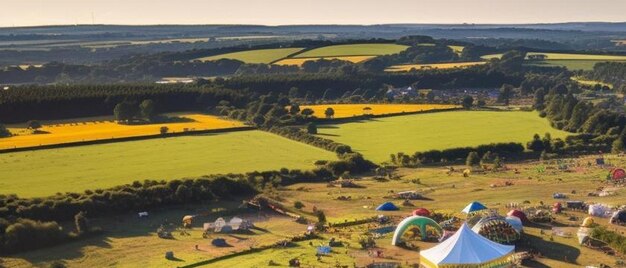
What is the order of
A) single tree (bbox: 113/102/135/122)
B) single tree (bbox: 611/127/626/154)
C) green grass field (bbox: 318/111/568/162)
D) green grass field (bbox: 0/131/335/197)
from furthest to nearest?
single tree (bbox: 113/102/135/122), green grass field (bbox: 318/111/568/162), single tree (bbox: 611/127/626/154), green grass field (bbox: 0/131/335/197)

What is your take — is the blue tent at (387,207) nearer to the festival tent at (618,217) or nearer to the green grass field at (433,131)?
the festival tent at (618,217)

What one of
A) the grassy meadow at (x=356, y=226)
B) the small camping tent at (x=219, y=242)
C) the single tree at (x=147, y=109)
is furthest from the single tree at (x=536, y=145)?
the single tree at (x=147, y=109)

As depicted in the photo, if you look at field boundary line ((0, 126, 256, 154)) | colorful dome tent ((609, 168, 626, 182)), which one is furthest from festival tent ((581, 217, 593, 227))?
field boundary line ((0, 126, 256, 154))

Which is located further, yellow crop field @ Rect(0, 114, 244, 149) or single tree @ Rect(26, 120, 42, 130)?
single tree @ Rect(26, 120, 42, 130)

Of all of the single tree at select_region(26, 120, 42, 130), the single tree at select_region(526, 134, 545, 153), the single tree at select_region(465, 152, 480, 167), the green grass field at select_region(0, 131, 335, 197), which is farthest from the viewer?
the single tree at select_region(26, 120, 42, 130)

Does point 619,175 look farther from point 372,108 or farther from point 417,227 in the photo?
point 372,108

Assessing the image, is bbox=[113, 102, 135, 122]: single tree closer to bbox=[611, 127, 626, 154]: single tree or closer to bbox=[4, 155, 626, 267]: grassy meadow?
bbox=[4, 155, 626, 267]: grassy meadow

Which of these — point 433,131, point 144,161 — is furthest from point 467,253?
point 433,131
